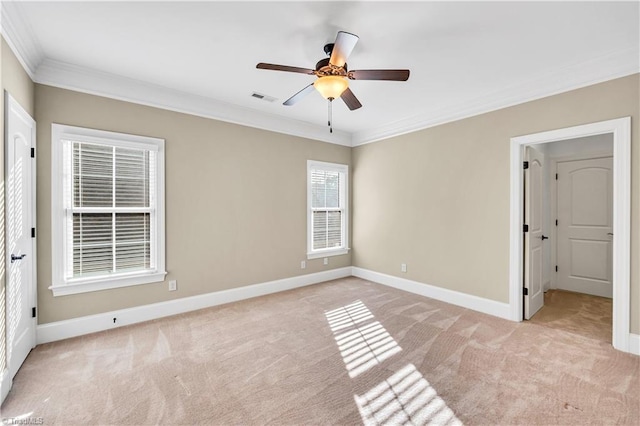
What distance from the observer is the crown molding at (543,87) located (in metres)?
2.73

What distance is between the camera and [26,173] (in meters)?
2.63

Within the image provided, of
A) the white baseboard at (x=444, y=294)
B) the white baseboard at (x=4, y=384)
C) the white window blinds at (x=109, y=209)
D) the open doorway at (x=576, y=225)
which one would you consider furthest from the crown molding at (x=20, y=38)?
the open doorway at (x=576, y=225)

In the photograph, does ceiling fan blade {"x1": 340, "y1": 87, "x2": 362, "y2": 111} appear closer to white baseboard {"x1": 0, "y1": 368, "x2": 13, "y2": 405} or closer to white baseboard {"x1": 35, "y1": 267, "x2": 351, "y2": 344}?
white baseboard {"x1": 35, "y1": 267, "x2": 351, "y2": 344}

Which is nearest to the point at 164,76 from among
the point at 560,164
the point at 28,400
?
the point at 28,400

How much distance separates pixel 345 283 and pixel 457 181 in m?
2.49

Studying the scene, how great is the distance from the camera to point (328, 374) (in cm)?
238

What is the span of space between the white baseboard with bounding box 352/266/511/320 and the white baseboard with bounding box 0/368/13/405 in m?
4.48

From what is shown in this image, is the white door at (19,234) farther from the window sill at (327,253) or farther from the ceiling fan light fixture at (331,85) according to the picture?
the window sill at (327,253)

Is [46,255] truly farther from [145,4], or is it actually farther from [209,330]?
[145,4]

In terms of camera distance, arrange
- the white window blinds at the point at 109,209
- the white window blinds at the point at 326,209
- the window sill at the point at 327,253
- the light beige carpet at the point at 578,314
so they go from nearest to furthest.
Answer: the white window blinds at the point at 109,209 → the light beige carpet at the point at 578,314 → the window sill at the point at 327,253 → the white window blinds at the point at 326,209

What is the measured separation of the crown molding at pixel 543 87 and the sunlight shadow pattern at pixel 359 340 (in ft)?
9.57

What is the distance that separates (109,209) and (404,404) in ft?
11.4

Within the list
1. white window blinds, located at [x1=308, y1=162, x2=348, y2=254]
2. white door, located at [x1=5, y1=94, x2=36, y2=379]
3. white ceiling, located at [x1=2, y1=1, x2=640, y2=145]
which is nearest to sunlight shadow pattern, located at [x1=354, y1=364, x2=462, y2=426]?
white door, located at [x1=5, y1=94, x2=36, y2=379]

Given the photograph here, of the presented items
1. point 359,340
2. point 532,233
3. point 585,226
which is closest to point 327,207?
point 359,340
